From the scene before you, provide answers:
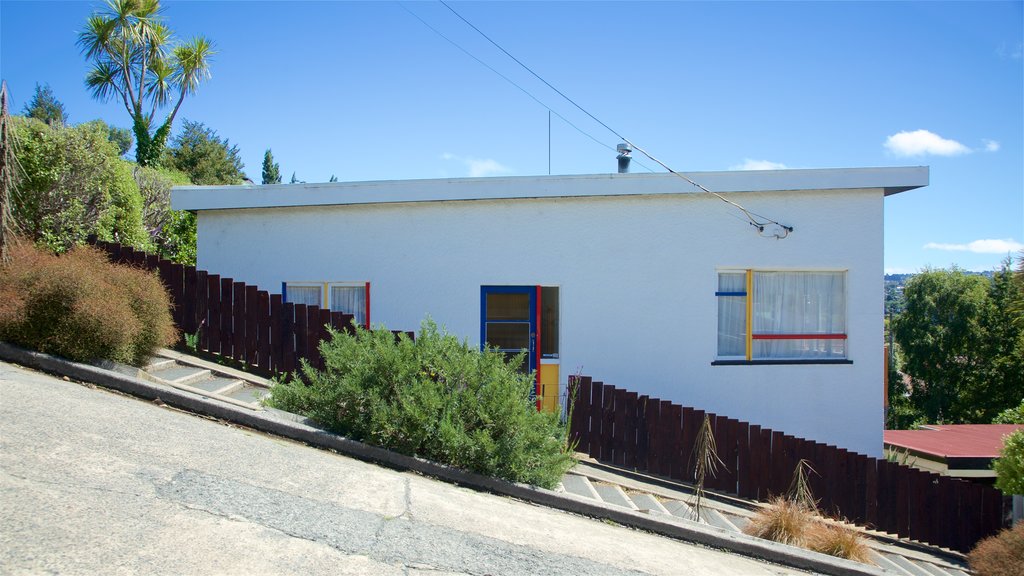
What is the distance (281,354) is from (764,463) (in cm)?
636

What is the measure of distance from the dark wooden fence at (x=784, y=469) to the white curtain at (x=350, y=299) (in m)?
3.71

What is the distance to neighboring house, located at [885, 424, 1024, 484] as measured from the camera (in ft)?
34.6

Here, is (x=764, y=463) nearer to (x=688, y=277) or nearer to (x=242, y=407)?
(x=688, y=277)

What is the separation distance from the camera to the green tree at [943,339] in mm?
40031

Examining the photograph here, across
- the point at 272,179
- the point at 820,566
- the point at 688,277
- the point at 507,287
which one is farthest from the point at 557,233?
the point at 272,179

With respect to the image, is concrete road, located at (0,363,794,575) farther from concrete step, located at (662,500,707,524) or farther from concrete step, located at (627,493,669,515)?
concrete step, located at (662,500,707,524)

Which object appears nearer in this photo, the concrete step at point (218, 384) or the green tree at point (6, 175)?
the green tree at point (6, 175)

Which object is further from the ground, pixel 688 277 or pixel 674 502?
pixel 688 277

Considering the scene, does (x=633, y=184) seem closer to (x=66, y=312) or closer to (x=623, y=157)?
(x=623, y=157)

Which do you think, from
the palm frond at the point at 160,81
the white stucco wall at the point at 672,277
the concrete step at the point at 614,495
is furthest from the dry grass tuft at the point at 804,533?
the palm frond at the point at 160,81

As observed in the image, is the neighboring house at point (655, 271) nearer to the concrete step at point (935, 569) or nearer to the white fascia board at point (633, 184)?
the white fascia board at point (633, 184)

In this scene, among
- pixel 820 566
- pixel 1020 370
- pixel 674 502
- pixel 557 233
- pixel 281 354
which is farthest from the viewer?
pixel 1020 370

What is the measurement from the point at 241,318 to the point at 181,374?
1391 mm

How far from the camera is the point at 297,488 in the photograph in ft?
15.6
